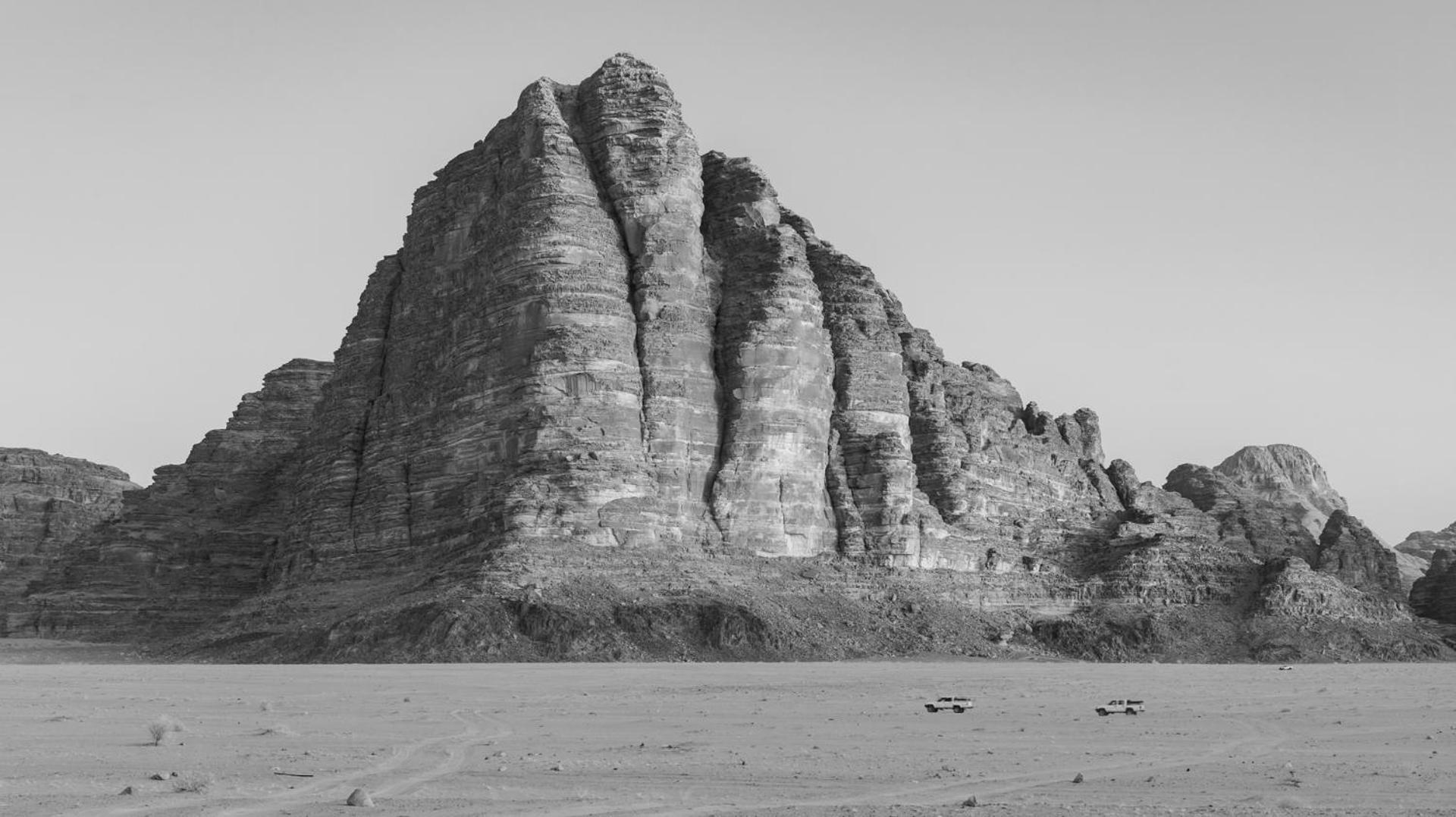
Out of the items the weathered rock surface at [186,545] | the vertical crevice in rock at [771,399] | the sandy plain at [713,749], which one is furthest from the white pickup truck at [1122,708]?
the weathered rock surface at [186,545]

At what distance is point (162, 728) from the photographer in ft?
113

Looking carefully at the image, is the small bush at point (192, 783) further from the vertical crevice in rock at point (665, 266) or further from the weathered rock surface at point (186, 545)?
the weathered rock surface at point (186, 545)

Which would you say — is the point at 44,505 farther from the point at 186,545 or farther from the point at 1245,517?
the point at 1245,517

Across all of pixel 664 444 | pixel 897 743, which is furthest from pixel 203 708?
pixel 664 444

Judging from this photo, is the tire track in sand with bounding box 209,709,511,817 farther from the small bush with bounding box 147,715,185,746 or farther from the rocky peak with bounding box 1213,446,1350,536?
the rocky peak with bounding box 1213,446,1350,536

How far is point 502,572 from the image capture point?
86500 millimetres

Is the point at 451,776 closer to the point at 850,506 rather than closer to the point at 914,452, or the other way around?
the point at 850,506

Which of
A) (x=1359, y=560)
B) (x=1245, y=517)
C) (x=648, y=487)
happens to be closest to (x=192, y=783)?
(x=648, y=487)

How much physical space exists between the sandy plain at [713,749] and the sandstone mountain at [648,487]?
28330mm

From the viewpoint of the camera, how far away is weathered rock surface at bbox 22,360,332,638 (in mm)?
118312

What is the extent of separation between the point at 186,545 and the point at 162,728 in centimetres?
9471

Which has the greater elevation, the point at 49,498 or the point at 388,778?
the point at 49,498

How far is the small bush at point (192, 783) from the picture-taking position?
25.9m

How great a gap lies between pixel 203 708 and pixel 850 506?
201 feet
